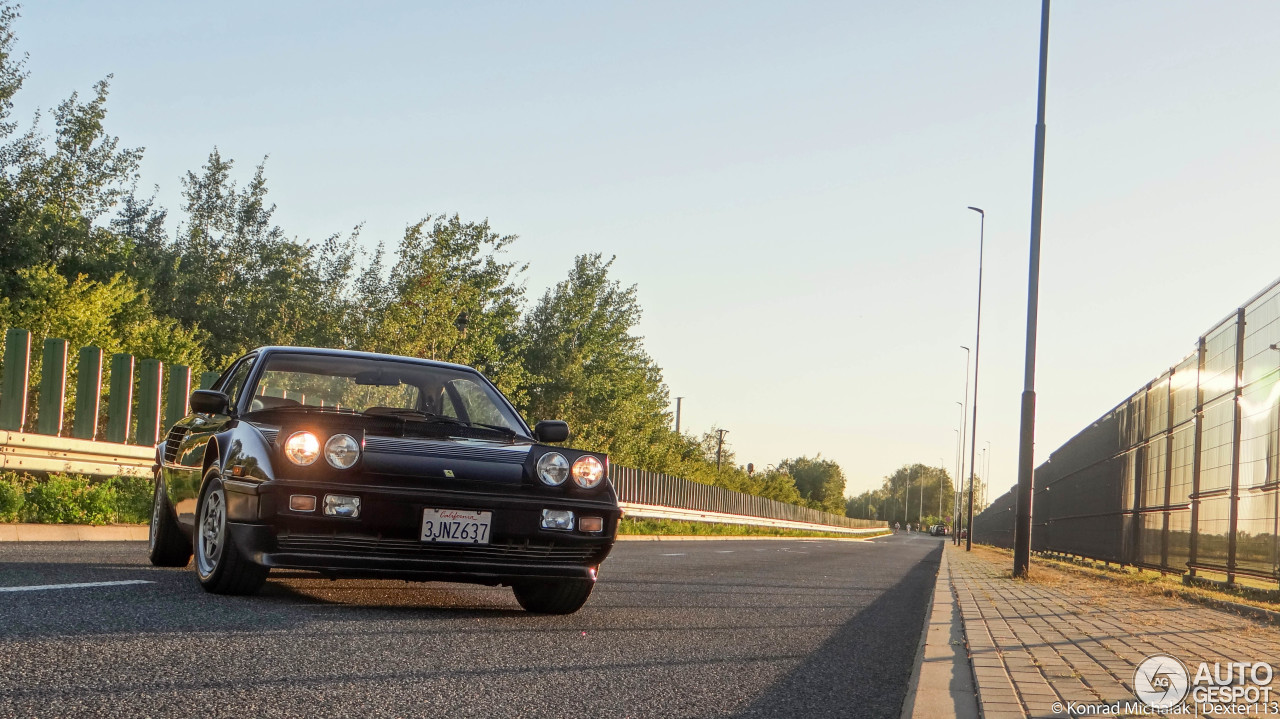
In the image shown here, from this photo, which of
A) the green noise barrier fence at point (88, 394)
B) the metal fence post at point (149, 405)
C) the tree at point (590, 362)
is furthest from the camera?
the tree at point (590, 362)

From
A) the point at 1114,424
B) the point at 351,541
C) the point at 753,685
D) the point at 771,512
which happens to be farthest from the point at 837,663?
the point at 771,512

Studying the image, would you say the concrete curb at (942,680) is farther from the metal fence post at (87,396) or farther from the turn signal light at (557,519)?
the metal fence post at (87,396)

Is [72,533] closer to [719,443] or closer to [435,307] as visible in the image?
[435,307]

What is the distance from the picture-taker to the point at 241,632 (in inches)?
184

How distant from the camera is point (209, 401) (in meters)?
6.28

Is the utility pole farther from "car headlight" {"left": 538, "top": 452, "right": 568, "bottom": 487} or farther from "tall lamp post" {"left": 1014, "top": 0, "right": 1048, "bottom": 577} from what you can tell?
"car headlight" {"left": 538, "top": 452, "right": 568, "bottom": 487}

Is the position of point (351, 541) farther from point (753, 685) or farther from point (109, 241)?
point (109, 241)

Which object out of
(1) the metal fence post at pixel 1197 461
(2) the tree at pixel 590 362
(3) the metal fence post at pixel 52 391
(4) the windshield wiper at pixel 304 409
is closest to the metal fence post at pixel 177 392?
(3) the metal fence post at pixel 52 391

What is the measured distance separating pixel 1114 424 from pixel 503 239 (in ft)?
59.4

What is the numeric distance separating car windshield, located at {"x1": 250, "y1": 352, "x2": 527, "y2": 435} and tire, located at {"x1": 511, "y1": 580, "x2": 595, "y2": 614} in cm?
99

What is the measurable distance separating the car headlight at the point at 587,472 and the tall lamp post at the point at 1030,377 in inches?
378

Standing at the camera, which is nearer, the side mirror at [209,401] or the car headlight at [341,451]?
the car headlight at [341,451]

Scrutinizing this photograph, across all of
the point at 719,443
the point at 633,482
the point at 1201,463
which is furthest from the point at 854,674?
the point at 719,443

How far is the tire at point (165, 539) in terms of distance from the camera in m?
7.29
